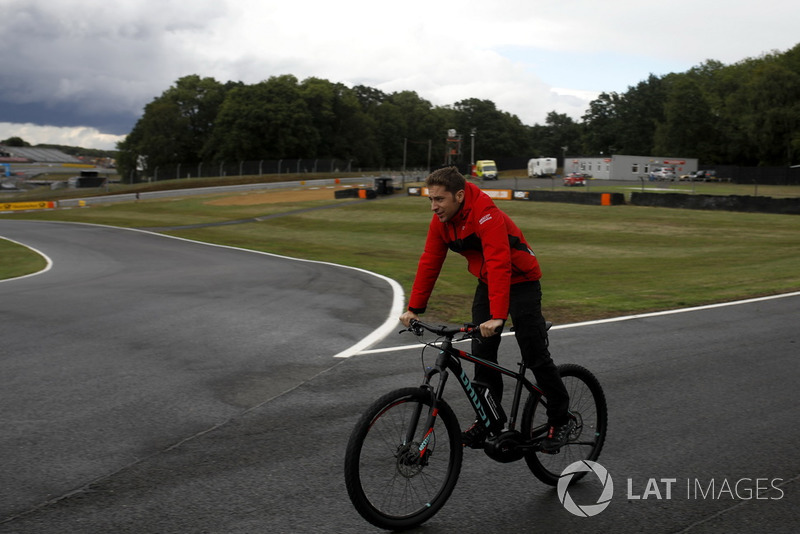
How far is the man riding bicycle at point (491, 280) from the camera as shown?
4.36 m

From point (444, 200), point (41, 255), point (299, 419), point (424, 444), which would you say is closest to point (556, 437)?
point (424, 444)

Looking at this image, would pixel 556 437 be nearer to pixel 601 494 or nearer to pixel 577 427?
pixel 577 427

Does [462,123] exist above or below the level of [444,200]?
above

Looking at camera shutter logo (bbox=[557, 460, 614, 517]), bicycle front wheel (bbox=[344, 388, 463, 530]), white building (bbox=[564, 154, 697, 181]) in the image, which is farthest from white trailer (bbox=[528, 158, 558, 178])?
bicycle front wheel (bbox=[344, 388, 463, 530])

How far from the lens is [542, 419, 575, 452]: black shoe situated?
15.6 feet

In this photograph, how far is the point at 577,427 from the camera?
198 inches

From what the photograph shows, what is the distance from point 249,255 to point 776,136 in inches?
3805

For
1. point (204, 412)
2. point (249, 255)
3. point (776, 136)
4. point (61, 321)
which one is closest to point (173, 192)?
point (249, 255)

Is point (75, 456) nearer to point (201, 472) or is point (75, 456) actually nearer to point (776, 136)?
point (201, 472)

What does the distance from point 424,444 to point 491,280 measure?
41.5 inches

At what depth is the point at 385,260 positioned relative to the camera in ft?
81.3

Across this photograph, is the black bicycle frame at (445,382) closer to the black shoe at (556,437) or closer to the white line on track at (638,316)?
the black shoe at (556,437)

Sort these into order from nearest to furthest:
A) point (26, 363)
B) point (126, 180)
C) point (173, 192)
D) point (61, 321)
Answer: point (26, 363) < point (61, 321) < point (173, 192) < point (126, 180)
